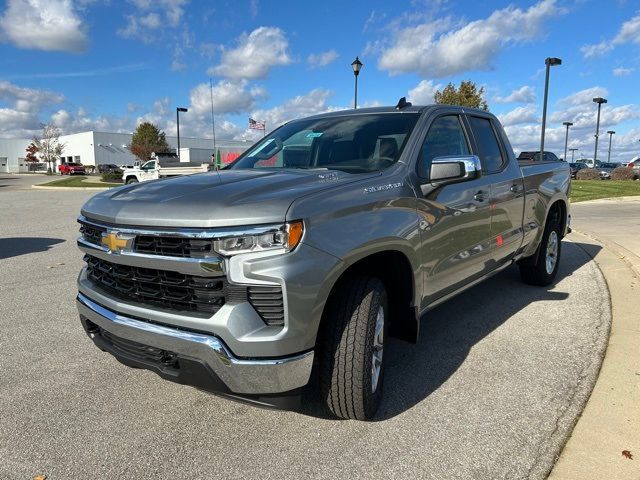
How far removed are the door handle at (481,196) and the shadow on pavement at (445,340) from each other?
3.86ft

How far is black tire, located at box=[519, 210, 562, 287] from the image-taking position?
5602 mm

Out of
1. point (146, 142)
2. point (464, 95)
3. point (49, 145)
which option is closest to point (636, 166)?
point (464, 95)

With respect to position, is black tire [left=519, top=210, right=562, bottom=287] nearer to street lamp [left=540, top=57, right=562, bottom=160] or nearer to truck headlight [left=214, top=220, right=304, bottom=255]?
truck headlight [left=214, top=220, right=304, bottom=255]

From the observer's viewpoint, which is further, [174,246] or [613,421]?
[613,421]

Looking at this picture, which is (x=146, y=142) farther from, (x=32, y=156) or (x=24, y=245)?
(x=24, y=245)

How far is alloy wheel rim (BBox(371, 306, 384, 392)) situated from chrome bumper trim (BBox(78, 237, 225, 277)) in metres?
1.01

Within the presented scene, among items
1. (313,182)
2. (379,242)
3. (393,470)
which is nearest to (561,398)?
(393,470)

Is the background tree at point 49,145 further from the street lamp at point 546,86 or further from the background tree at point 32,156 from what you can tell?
the street lamp at point 546,86

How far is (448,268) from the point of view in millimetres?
3547

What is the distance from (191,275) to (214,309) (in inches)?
7.8

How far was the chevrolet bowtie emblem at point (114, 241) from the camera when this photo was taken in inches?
102

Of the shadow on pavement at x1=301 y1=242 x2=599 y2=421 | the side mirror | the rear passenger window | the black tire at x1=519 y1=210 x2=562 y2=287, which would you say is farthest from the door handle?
the black tire at x1=519 y1=210 x2=562 y2=287

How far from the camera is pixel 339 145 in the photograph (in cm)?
374

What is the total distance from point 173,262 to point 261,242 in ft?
1.47
